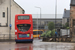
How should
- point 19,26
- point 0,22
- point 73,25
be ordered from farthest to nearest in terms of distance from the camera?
point 73,25 → point 0,22 → point 19,26

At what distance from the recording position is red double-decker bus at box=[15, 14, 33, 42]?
24.2 meters

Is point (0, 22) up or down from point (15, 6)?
down

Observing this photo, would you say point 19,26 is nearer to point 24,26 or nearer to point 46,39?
point 24,26

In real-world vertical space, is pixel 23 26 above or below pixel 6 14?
below

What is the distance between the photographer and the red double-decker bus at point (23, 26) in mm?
24172

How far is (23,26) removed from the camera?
2433 centimetres

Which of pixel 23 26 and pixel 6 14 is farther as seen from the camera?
pixel 6 14

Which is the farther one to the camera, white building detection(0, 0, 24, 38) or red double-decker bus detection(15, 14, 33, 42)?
white building detection(0, 0, 24, 38)

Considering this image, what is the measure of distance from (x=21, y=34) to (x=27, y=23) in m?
1.63

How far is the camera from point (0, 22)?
1443 inches

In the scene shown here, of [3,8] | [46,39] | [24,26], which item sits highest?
[3,8]

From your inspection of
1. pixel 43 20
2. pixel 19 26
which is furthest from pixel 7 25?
pixel 43 20

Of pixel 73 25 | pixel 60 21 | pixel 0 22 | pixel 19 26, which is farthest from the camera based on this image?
pixel 60 21

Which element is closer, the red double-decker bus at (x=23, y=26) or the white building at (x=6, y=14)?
the red double-decker bus at (x=23, y=26)
